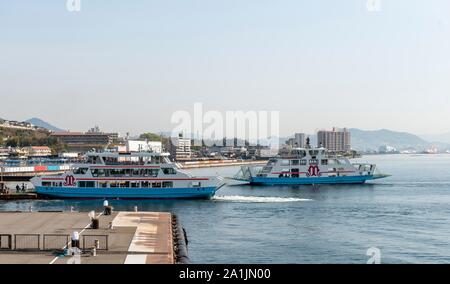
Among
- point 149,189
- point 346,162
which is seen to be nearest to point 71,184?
point 149,189

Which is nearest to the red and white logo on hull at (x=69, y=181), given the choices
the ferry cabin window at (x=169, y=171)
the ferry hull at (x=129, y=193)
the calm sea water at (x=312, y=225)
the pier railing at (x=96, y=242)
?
the ferry hull at (x=129, y=193)

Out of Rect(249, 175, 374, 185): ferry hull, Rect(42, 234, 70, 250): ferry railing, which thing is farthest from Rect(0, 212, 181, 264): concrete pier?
Rect(249, 175, 374, 185): ferry hull

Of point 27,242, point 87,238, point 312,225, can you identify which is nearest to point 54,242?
point 27,242

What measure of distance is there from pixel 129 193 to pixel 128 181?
133 centimetres

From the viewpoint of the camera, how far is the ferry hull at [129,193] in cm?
6141

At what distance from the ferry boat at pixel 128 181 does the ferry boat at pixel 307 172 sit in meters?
24.3

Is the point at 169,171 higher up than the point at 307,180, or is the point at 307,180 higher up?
the point at 169,171

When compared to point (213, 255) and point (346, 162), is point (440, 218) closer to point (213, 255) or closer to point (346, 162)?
point (213, 255)

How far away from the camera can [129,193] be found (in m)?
61.8

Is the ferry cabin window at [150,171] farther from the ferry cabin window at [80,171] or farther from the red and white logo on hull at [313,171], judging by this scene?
the red and white logo on hull at [313,171]

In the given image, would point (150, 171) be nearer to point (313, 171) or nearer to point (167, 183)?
point (167, 183)
